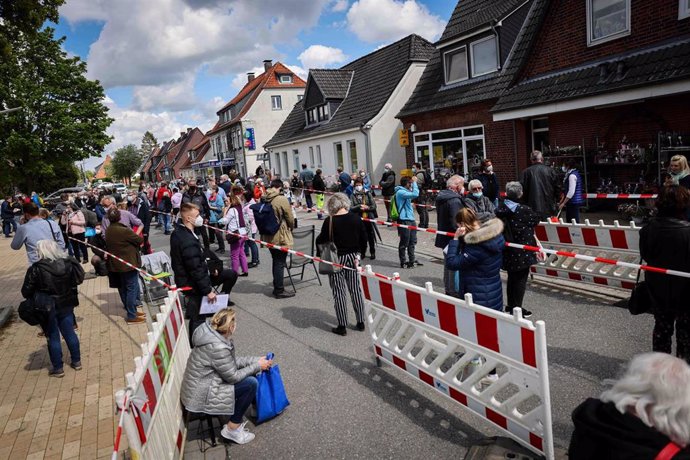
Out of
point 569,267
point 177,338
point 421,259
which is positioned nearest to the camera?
point 177,338

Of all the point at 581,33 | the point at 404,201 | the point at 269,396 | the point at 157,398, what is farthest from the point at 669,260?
the point at 581,33

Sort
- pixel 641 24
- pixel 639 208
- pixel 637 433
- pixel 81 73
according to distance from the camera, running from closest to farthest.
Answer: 1. pixel 637 433
2. pixel 639 208
3. pixel 641 24
4. pixel 81 73

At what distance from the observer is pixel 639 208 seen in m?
10.6

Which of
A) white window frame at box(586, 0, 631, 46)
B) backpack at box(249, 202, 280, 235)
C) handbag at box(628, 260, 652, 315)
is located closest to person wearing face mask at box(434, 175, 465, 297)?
backpack at box(249, 202, 280, 235)

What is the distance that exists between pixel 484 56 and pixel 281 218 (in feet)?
40.4

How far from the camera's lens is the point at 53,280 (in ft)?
18.5

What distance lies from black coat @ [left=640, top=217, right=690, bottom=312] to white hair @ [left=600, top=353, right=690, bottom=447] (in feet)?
8.27

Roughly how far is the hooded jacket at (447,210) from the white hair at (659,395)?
207 inches

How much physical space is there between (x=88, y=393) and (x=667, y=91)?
11909mm

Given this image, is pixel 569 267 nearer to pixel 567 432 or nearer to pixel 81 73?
pixel 567 432

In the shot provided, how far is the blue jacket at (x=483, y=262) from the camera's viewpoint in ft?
14.6

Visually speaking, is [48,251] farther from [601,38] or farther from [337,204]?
[601,38]

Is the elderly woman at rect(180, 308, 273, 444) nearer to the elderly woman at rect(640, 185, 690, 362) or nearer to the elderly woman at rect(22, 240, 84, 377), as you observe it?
the elderly woman at rect(22, 240, 84, 377)

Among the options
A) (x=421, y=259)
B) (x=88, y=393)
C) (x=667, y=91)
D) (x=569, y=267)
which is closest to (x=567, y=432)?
(x=569, y=267)
